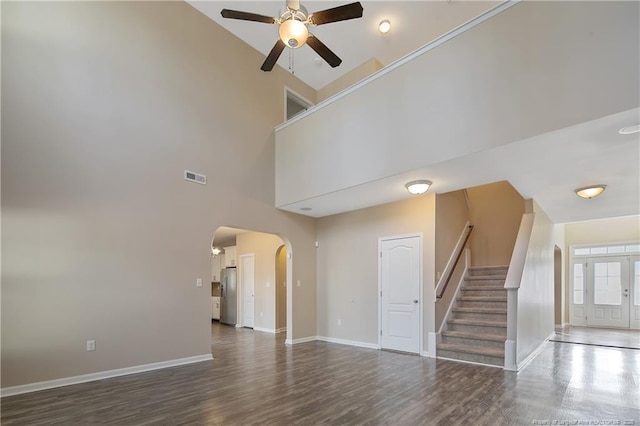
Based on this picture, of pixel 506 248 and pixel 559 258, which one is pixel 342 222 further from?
pixel 559 258

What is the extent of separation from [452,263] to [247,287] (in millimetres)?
5694

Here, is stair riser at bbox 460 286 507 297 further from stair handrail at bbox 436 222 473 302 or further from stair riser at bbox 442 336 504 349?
stair riser at bbox 442 336 504 349

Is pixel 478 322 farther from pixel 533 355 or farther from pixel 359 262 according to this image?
pixel 359 262

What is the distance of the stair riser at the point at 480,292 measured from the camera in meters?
6.48

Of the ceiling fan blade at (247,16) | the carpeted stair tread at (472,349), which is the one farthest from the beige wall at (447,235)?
the ceiling fan blade at (247,16)

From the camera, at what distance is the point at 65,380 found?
A: 168 inches

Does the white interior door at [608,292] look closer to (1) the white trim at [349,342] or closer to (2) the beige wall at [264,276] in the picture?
(1) the white trim at [349,342]

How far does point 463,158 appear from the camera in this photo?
4195mm

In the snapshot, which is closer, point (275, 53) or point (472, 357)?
point (275, 53)

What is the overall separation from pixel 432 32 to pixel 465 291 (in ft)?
17.3

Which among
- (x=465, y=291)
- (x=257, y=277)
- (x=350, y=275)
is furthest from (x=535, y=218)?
(x=257, y=277)

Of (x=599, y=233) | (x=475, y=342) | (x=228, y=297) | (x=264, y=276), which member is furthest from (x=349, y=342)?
(x=599, y=233)

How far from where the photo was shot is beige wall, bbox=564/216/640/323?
30.9 ft

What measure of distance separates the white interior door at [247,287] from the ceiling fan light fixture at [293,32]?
6620 millimetres
